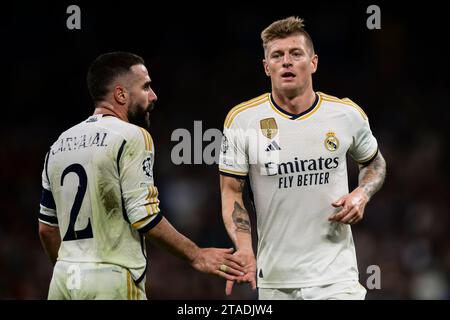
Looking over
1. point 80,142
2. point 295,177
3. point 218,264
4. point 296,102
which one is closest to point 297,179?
point 295,177

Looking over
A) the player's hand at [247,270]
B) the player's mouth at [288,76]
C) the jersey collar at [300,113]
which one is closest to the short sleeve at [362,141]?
the jersey collar at [300,113]

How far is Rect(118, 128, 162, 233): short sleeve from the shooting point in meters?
5.19

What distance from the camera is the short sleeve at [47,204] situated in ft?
18.4

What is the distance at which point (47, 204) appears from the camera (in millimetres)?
5688

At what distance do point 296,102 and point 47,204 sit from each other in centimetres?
191

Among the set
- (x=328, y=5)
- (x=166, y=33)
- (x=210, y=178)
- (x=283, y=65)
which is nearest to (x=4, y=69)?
(x=166, y=33)

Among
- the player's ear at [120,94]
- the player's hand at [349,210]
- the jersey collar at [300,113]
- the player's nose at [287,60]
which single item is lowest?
the player's hand at [349,210]

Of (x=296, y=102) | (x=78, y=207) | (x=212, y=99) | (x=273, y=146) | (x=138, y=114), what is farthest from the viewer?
(x=212, y=99)

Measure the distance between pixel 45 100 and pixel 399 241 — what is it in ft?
21.7

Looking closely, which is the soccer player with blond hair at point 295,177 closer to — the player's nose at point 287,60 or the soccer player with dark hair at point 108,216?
the player's nose at point 287,60

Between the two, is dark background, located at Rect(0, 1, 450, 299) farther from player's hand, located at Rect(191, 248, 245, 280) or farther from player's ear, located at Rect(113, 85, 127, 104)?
player's ear, located at Rect(113, 85, 127, 104)

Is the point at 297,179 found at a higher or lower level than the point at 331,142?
lower

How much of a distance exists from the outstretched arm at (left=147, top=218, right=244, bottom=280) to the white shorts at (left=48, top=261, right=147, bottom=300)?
1.04 feet

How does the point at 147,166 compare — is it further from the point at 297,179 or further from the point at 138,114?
the point at 297,179
